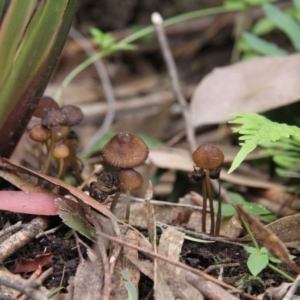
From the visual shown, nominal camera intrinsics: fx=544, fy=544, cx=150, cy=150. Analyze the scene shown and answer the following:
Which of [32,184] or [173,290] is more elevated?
[32,184]

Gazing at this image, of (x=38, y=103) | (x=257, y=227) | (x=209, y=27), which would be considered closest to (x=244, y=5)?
(x=209, y=27)

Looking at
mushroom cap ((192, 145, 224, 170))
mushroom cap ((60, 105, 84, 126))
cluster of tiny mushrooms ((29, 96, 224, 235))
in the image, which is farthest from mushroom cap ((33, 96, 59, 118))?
mushroom cap ((192, 145, 224, 170))

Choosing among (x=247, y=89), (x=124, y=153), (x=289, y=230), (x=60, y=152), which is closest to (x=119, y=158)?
(x=124, y=153)

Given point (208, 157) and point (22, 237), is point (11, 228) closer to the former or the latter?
point (22, 237)

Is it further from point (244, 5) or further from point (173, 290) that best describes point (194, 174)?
point (244, 5)

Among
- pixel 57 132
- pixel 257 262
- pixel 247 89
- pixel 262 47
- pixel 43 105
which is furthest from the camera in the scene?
pixel 262 47

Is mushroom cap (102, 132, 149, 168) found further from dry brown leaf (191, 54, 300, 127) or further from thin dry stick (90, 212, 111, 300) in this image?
dry brown leaf (191, 54, 300, 127)
